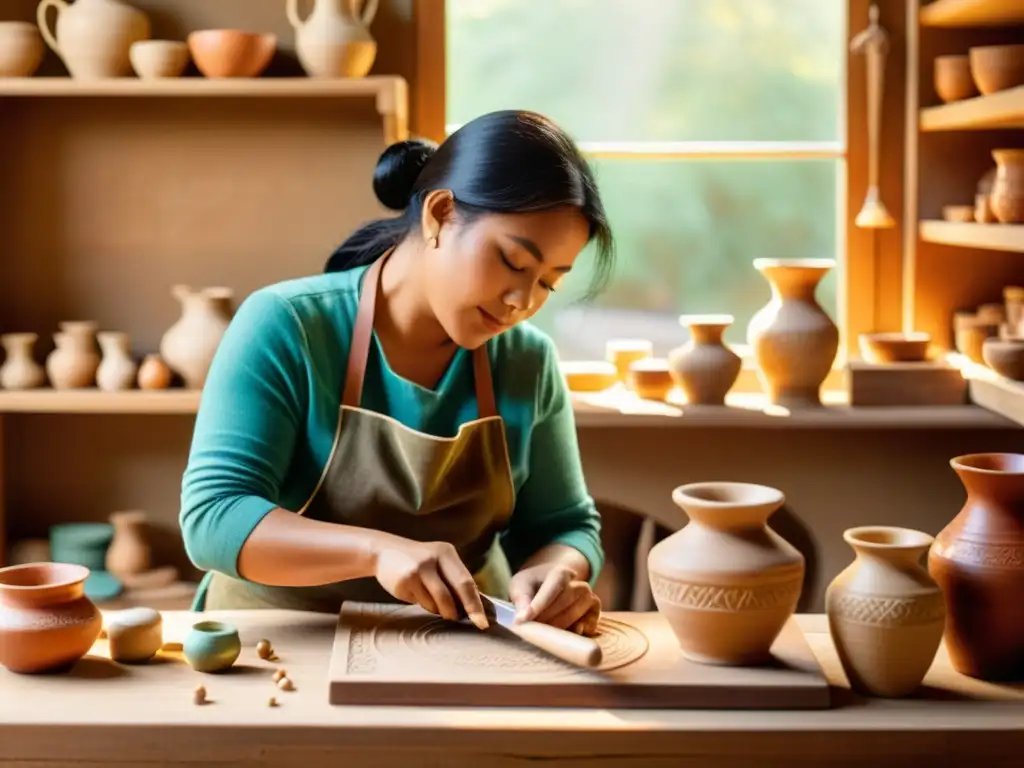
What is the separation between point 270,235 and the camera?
11.3ft

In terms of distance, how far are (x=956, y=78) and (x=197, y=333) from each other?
1873 mm

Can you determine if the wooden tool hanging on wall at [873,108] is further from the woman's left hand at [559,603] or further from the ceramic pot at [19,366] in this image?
the ceramic pot at [19,366]

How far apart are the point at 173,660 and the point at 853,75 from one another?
2370 millimetres

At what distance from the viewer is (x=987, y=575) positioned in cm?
164

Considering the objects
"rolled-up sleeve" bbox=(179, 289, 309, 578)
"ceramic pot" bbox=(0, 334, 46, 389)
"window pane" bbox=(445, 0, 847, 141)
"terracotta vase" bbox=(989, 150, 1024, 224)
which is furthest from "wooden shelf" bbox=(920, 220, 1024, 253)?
"ceramic pot" bbox=(0, 334, 46, 389)

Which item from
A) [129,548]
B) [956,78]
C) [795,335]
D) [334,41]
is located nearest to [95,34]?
[334,41]

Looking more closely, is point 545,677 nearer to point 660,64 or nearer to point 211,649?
point 211,649

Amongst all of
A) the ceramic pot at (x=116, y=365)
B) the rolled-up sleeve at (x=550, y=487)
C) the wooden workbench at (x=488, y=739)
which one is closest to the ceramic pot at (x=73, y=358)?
the ceramic pot at (x=116, y=365)

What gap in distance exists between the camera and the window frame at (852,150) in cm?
338

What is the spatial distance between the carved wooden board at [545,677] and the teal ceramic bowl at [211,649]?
5.2 inches

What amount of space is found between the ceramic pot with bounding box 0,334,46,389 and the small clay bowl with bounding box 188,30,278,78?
79cm

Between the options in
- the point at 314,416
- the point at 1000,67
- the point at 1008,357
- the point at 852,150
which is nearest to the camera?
the point at 314,416

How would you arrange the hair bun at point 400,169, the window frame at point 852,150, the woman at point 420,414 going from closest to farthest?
1. the woman at point 420,414
2. the hair bun at point 400,169
3. the window frame at point 852,150

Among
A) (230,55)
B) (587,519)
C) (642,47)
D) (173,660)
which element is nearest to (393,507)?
(587,519)
